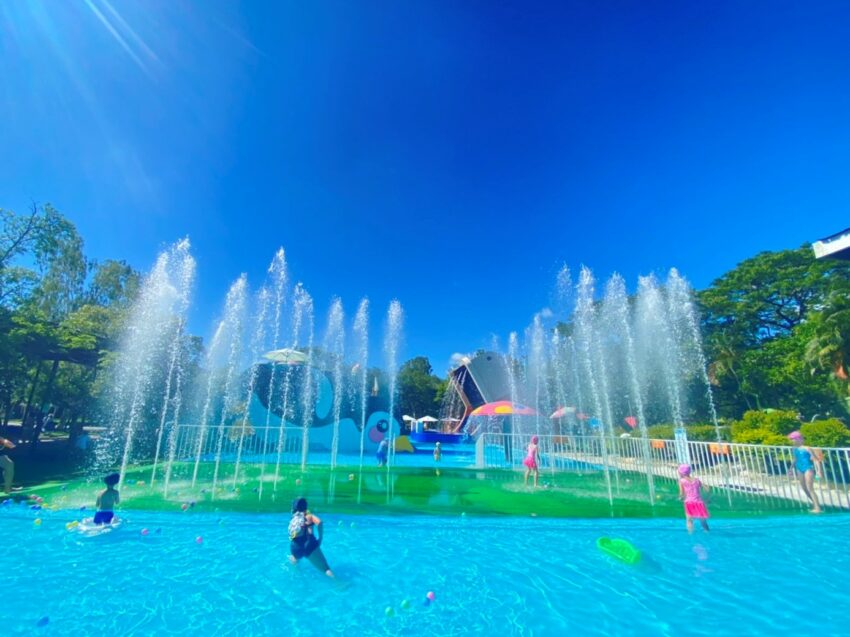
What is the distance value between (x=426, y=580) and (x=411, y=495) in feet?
18.0

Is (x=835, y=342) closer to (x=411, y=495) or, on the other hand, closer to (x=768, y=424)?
(x=768, y=424)

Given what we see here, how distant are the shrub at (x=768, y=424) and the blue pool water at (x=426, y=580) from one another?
706cm

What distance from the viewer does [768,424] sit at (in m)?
14.1

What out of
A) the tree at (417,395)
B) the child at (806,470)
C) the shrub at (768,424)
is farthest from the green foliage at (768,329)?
the tree at (417,395)

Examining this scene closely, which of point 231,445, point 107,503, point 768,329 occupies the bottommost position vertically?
point 107,503

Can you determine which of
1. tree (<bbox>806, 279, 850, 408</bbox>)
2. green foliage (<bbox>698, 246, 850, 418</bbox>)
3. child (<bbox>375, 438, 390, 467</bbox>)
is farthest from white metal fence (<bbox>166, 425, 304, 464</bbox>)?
green foliage (<bbox>698, 246, 850, 418</bbox>)

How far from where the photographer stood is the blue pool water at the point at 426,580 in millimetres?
4316

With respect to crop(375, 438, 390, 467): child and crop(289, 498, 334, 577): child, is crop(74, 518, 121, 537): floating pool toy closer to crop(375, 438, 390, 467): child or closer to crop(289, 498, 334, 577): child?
→ crop(289, 498, 334, 577): child

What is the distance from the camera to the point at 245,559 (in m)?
6.07

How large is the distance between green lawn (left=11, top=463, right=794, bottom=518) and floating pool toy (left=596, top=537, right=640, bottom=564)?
6.35 feet

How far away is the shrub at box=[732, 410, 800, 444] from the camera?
45.4ft

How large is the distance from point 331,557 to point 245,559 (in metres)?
1.24

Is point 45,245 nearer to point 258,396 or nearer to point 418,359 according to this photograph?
point 258,396

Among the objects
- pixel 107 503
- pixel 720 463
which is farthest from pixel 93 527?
pixel 720 463
